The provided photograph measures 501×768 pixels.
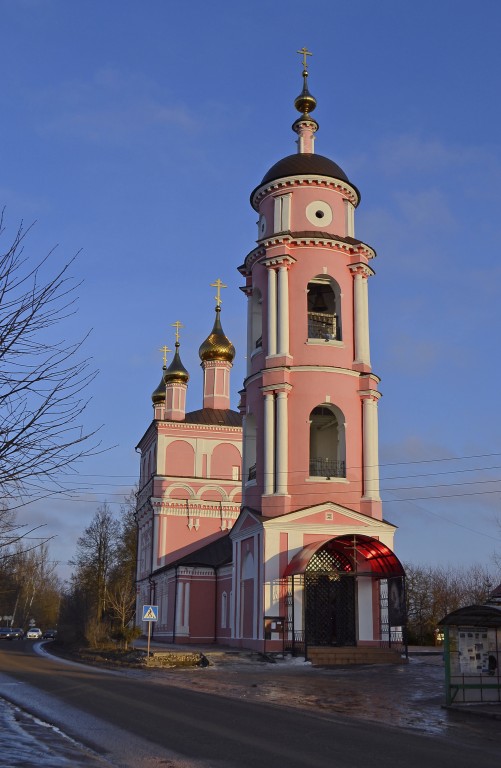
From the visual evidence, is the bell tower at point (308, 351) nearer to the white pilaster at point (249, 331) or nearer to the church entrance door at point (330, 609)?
the white pilaster at point (249, 331)

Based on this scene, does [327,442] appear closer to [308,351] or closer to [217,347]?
[308,351]

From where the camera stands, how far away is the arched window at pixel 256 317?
34069mm

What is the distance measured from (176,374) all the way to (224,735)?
4180 cm

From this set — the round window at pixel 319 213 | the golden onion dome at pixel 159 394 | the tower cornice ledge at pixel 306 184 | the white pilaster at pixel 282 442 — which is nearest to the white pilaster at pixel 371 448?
the white pilaster at pixel 282 442

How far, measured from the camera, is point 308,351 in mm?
31688

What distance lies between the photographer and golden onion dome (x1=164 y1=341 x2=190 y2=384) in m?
52.2

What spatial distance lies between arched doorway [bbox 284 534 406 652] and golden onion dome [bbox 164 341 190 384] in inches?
960

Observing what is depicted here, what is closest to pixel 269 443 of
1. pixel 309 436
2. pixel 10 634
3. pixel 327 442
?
pixel 309 436

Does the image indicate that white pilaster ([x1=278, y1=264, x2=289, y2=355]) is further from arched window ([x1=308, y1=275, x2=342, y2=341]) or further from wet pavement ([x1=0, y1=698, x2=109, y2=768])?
wet pavement ([x1=0, y1=698, x2=109, y2=768])

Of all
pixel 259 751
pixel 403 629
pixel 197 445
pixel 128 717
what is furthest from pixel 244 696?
pixel 197 445

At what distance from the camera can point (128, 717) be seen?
1270cm

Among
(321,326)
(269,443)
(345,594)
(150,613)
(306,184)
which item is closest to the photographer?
(150,613)

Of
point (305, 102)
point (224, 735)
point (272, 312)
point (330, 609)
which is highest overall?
point (305, 102)

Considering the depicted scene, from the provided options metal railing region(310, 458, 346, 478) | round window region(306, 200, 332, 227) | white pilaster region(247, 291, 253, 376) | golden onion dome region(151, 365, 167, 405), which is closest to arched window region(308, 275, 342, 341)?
round window region(306, 200, 332, 227)
